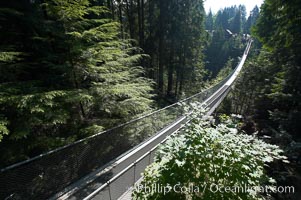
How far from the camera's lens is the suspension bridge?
3867 mm

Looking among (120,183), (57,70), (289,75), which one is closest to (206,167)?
(120,183)

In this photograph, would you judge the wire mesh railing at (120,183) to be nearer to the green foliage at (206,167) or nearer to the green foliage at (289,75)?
the green foliage at (206,167)

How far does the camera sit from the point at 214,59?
6875 centimetres

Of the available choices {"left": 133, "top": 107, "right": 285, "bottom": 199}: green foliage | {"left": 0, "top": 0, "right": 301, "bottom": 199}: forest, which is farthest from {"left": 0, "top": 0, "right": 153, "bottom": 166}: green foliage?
{"left": 133, "top": 107, "right": 285, "bottom": 199}: green foliage

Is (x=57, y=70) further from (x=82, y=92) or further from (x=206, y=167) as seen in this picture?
(x=206, y=167)

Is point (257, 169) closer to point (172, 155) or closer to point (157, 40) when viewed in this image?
point (172, 155)

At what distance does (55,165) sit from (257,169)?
4185 mm

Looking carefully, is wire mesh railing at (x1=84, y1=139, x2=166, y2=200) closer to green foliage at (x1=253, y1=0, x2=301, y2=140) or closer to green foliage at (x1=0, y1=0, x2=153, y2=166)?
green foliage at (x1=0, y1=0, x2=153, y2=166)

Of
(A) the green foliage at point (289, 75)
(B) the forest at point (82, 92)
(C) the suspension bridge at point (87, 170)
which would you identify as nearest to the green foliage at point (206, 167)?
(B) the forest at point (82, 92)

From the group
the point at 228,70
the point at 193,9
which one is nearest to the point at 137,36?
the point at 193,9

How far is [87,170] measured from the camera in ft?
18.0

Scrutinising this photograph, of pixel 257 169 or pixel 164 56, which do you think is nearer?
pixel 257 169

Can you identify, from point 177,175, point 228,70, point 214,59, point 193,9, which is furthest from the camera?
point 214,59

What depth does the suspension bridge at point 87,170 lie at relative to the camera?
3.87m
